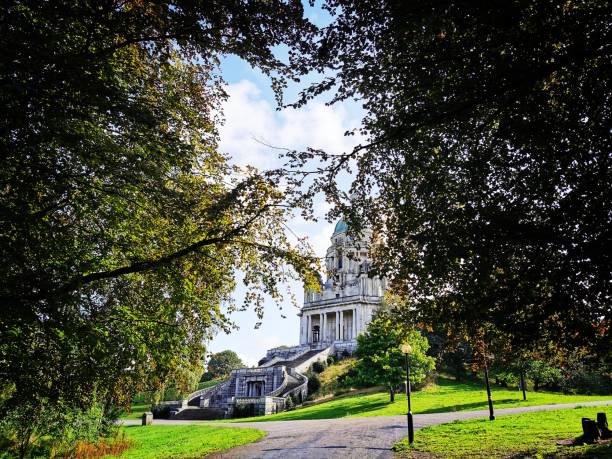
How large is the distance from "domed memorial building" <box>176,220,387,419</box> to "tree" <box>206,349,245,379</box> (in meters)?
11.8

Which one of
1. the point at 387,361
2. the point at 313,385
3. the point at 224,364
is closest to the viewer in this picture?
the point at 387,361

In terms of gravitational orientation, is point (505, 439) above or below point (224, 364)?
below

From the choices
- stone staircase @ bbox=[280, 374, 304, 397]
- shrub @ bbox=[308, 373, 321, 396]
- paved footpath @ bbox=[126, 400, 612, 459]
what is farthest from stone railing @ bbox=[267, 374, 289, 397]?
paved footpath @ bbox=[126, 400, 612, 459]

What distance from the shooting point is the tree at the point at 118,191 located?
18.7ft

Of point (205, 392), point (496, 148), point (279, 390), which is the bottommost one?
point (205, 392)

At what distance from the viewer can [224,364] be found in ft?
240

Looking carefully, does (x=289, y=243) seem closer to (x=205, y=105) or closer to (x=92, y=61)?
(x=205, y=105)

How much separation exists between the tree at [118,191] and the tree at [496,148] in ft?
5.83

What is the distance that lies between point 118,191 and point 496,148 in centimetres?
707

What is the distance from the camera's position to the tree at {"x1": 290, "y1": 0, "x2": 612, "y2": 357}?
6.11 m

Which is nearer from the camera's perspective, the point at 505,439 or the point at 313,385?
the point at 505,439

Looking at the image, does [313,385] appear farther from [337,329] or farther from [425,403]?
[337,329]

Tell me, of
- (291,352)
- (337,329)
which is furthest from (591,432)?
(337,329)

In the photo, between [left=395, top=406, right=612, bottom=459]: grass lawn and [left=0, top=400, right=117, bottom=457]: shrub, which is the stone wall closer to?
[left=395, top=406, right=612, bottom=459]: grass lawn
